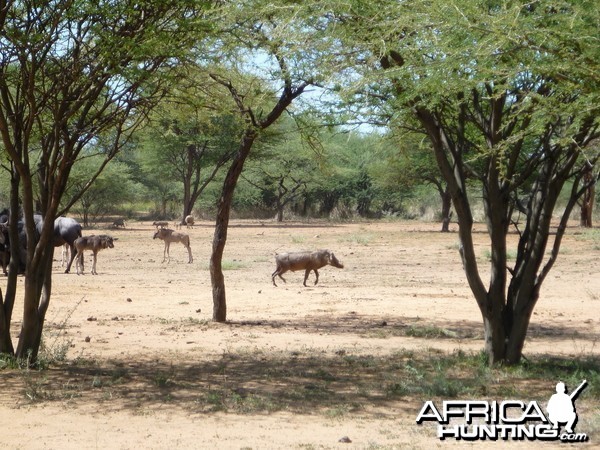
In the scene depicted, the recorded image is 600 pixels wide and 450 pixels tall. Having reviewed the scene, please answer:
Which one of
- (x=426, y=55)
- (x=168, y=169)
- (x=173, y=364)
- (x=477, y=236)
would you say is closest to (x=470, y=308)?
(x=173, y=364)

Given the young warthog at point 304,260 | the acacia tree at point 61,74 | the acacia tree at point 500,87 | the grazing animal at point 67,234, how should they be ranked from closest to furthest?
the acacia tree at point 500,87 < the acacia tree at point 61,74 < the young warthog at point 304,260 < the grazing animal at point 67,234

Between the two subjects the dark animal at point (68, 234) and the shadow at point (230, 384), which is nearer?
the shadow at point (230, 384)

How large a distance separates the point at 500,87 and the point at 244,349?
4.75 metres

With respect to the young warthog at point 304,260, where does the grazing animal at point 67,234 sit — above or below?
above

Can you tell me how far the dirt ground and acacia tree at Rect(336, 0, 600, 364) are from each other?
51.2 inches

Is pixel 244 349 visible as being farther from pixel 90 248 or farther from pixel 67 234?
pixel 67 234

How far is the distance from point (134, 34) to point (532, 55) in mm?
3815

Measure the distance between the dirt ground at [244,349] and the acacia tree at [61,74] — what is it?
3.69 ft

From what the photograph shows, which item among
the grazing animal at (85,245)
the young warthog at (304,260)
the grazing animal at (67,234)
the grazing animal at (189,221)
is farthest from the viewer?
the grazing animal at (189,221)

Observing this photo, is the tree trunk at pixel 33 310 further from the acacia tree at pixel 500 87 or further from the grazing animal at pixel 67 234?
the grazing animal at pixel 67 234

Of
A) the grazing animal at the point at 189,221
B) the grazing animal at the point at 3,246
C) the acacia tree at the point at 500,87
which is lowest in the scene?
the grazing animal at the point at 3,246

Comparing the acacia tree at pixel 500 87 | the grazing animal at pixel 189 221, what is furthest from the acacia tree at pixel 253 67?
the grazing animal at pixel 189 221

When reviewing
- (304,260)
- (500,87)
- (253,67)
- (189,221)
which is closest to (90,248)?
(304,260)

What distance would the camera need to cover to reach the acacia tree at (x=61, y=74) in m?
8.28
